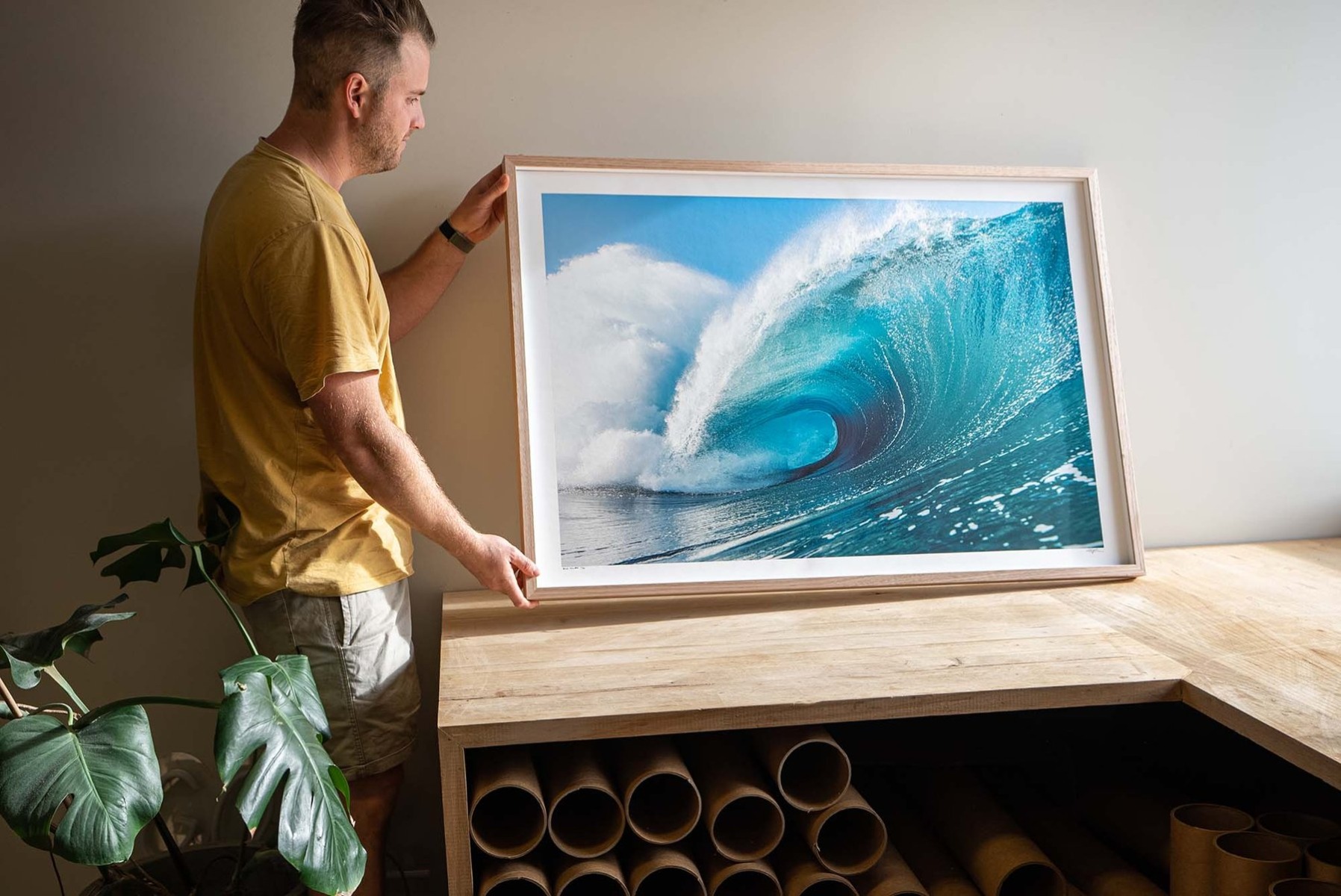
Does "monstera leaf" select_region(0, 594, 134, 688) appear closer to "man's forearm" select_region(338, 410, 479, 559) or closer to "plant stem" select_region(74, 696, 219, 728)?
"plant stem" select_region(74, 696, 219, 728)

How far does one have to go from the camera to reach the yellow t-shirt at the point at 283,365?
4.67 ft

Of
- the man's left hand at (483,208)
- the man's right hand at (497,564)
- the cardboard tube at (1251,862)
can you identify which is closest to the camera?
the cardboard tube at (1251,862)

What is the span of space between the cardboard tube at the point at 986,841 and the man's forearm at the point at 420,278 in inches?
48.6

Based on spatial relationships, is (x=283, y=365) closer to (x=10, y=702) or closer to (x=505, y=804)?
(x=10, y=702)

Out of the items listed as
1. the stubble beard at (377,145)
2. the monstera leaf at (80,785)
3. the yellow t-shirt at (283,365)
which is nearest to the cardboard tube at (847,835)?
the yellow t-shirt at (283,365)

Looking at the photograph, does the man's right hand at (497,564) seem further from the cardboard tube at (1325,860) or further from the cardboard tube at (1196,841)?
the cardboard tube at (1325,860)

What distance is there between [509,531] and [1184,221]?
154cm

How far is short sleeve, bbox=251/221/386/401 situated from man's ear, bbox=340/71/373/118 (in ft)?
0.76

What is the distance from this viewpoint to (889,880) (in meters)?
1.44

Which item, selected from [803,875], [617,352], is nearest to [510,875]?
[803,875]

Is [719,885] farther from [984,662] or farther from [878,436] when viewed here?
[878,436]

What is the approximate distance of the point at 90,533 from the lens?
1.87 meters

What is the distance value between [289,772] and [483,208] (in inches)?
39.8

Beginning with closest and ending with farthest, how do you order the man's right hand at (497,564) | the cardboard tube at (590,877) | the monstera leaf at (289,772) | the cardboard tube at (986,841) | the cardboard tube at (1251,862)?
the monstera leaf at (289,772) < the cardboard tube at (1251,862) < the cardboard tube at (590,877) < the cardboard tube at (986,841) < the man's right hand at (497,564)
